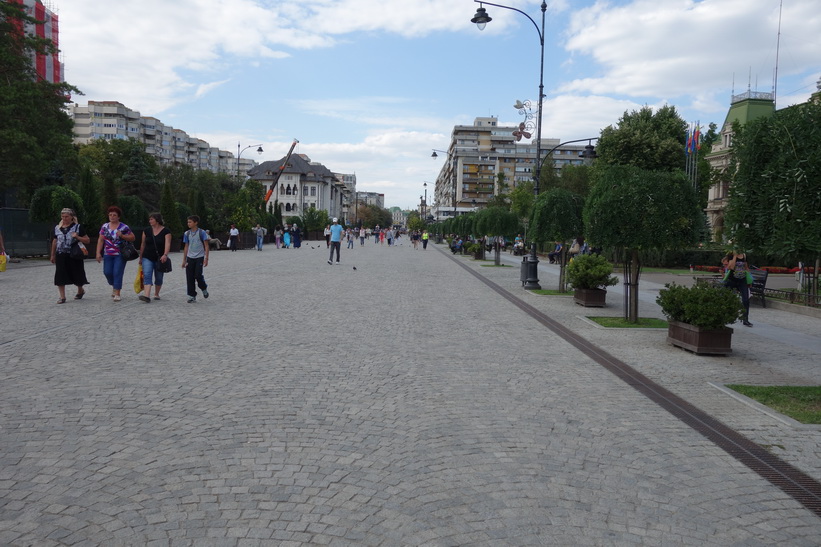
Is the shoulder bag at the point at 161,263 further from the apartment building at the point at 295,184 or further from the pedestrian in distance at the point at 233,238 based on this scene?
the apartment building at the point at 295,184

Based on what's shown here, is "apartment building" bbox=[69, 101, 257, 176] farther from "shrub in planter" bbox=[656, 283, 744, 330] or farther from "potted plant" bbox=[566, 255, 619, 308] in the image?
"shrub in planter" bbox=[656, 283, 744, 330]

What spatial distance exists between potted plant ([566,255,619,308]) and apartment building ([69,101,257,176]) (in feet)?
324

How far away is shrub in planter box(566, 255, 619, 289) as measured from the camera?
1449 centimetres

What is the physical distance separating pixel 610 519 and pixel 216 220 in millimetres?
47929

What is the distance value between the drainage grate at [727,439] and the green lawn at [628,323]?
2715 millimetres

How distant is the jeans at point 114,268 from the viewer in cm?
1276

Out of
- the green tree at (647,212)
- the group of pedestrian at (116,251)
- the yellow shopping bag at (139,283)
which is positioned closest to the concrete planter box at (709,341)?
the green tree at (647,212)

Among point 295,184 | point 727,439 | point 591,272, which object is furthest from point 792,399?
point 295,184

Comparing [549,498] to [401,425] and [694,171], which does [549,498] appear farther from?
[694,171]

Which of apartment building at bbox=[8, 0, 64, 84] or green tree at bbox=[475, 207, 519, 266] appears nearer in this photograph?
green tree at bbox=[475, 207, 519, 266]

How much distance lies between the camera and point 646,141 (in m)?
47.2

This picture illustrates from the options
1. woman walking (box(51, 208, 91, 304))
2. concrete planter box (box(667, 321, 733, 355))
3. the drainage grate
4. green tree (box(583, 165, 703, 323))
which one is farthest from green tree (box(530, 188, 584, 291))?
woman walking (box(51, 208, 91, 304))

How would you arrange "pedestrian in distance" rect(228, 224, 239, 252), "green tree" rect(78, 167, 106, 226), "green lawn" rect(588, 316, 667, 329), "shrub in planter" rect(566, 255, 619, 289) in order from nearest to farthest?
"green lawn" rect(588, 316, 667, 329) → "shrub in planter" rect(566, 255, 619, 289) → "green tree" rect(78, 167, 106, 226) → "pedestrian in distance" rect(228, 224, 239, 252)

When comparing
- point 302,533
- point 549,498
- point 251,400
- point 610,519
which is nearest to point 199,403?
point 251,400
